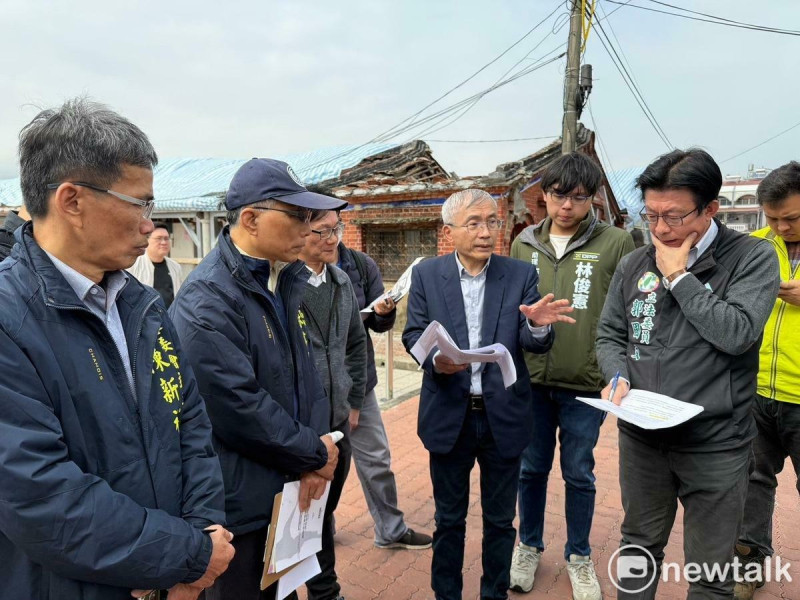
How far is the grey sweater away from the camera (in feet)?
7.89

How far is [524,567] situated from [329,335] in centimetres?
166

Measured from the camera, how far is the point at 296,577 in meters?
1.90

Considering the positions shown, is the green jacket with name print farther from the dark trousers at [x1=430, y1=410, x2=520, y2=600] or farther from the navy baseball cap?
the navy baseball cap

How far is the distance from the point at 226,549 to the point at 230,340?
2.00ft

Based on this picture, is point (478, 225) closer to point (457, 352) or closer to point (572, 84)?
point (457, 352)

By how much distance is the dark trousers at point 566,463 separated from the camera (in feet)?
8.88

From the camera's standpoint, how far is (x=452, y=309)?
2393 mm

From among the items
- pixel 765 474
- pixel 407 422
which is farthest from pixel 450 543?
pixel 407 422

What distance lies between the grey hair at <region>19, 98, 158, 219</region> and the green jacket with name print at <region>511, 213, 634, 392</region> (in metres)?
2.19

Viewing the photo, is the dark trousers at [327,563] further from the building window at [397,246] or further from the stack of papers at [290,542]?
the building window at [397,246]

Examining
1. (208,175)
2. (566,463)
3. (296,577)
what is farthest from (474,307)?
(208,175)

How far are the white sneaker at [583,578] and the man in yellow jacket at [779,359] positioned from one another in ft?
2.27

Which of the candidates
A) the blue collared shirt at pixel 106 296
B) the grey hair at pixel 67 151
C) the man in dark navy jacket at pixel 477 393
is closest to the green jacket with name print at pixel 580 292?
the man in dark navy jacket at pixel 477 393

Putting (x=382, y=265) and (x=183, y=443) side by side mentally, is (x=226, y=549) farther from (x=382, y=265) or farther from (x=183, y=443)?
(x=382, y=265)
